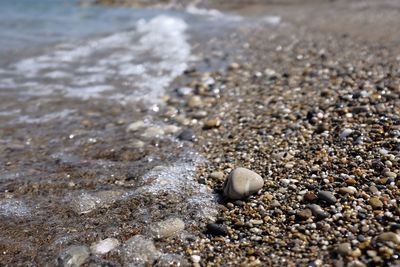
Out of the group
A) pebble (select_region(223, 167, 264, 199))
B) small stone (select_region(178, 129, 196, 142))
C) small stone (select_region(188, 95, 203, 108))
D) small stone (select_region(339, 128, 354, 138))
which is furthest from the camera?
small stone (select_region(188, 95, 203, 108))

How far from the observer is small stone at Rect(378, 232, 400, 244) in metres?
2.30

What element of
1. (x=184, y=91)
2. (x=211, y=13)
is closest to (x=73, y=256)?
(x=184, y=91)

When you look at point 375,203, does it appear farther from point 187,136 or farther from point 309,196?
point 187,136

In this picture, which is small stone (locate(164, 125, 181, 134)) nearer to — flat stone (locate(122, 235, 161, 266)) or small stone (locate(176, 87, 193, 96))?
small stone (locate(176, 87, 193, 96))

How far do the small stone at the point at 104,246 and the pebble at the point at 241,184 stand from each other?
889mm

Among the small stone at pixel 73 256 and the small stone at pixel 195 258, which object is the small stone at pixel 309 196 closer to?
the small stone at pixel 195 258

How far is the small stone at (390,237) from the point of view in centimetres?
230

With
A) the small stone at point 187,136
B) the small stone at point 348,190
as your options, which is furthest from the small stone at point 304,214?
the small stone at point 187,136

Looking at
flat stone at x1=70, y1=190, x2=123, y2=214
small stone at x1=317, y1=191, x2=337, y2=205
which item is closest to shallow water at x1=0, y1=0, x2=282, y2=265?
flat stone at x1=70, y1=190, x2=123, y2=214

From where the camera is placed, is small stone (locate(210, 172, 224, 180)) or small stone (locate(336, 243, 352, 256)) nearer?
small stone (locate(336, 243, 352, 256))

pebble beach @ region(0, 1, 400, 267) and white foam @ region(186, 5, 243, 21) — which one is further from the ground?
white foam @ region(186, 5, 243, 21)

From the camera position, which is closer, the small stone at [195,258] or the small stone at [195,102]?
the small stone at [195,258]

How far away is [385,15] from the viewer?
9211mm

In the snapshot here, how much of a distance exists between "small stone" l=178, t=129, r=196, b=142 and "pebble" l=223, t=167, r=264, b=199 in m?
1.10
